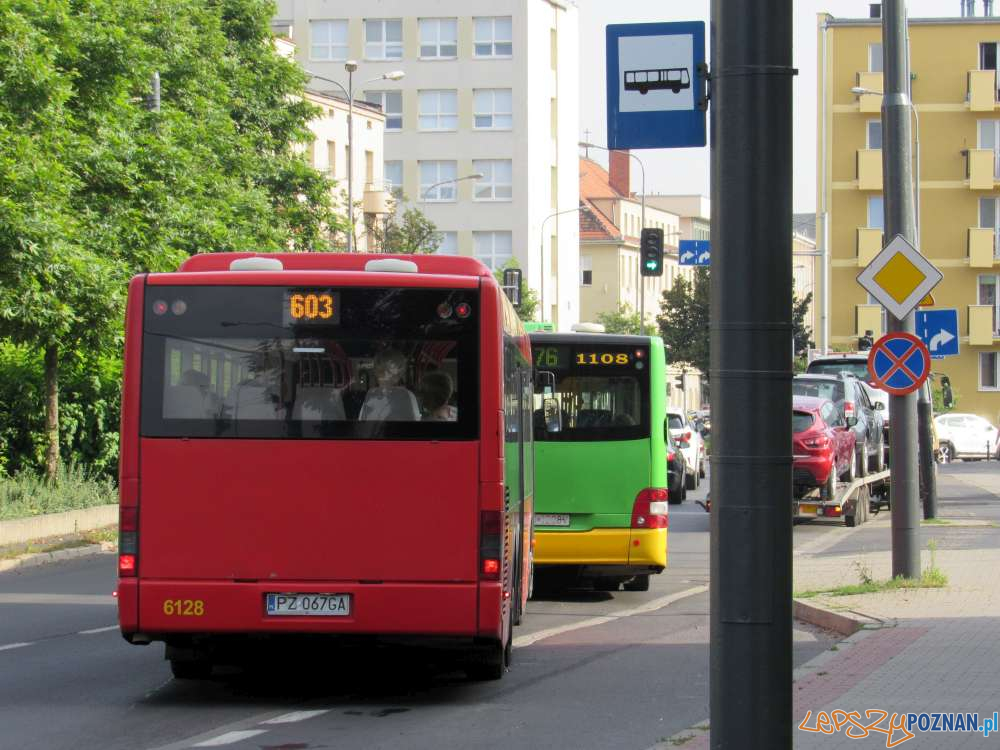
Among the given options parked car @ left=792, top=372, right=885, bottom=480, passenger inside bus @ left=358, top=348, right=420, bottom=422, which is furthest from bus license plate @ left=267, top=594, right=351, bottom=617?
parked car @ left=792, top=372, right=885, bottom=480

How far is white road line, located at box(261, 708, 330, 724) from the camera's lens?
10133 mm

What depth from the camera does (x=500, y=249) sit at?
9812 centimetres

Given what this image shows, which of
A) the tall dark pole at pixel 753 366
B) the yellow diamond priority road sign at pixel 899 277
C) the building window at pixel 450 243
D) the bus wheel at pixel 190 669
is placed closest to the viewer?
the tall dark pole at pixel 753 366

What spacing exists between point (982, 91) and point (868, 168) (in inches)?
233

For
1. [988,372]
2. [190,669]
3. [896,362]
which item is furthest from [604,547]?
[988,372]

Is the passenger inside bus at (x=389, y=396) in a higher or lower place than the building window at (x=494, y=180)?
lower

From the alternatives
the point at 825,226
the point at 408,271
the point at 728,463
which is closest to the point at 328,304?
the point at 408,271

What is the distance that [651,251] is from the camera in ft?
→ 135

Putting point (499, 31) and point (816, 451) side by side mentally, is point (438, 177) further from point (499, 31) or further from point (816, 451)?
point (816, 451)

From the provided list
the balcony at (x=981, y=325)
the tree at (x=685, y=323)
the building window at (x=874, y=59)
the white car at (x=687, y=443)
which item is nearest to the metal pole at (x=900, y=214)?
the white car at (x=687, y=443)

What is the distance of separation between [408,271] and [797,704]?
3596mm

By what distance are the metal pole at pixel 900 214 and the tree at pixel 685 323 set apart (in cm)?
6901

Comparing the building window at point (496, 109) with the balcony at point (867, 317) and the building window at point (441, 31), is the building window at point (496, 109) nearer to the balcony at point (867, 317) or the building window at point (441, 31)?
the building window at point (441, 31)

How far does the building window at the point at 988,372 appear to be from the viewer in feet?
255
